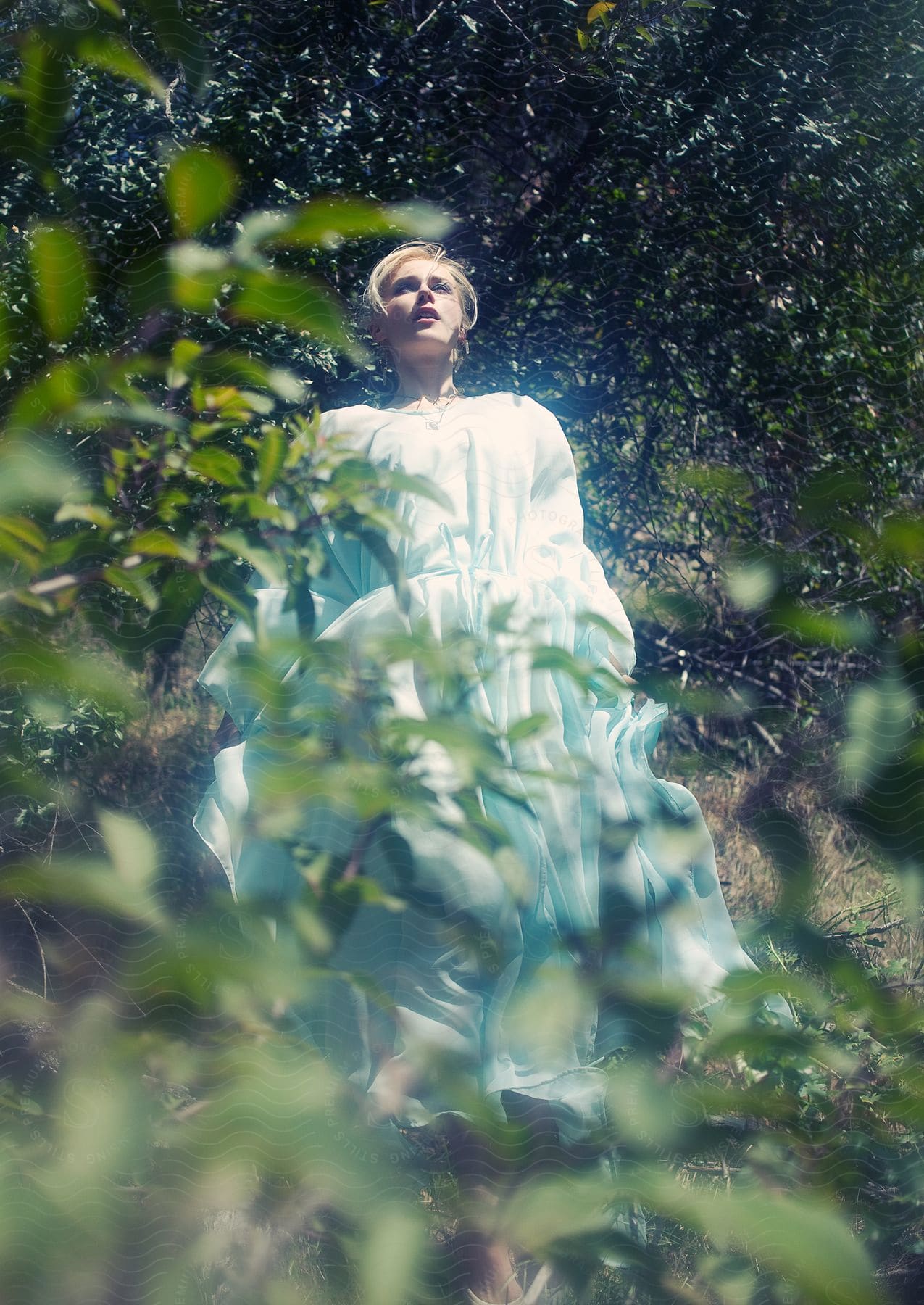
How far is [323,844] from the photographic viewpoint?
1.49 ft

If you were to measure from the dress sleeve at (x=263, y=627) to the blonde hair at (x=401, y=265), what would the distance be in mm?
116

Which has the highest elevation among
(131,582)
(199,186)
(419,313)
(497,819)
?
(199,186)

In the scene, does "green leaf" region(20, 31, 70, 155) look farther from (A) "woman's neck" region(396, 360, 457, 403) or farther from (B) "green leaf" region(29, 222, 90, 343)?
(A) "woman's neck" region(396, 360, 457, 403)

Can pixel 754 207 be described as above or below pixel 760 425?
above

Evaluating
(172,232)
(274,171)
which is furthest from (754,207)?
(172,232)

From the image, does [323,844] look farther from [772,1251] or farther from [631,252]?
[631,252]

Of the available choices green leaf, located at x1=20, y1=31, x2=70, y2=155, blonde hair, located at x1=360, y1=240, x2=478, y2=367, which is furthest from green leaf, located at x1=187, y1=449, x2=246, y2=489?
blonde hair, located at x1=360, y1=240, x2=478, y2=367

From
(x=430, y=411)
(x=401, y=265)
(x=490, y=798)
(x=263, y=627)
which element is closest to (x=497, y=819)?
(x=490, y=798)

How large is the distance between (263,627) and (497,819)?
11.8 inches

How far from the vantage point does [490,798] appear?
0.67 m

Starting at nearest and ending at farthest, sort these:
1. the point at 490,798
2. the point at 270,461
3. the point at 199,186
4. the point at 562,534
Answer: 1. the point at 199,186
2. the point at 270,461
3. the point at 490,798
4. the point at 562,534

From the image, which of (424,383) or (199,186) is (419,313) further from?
(199,186)

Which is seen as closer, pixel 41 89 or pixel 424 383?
pixel 41 89

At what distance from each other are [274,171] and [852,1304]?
1043 millimetres
